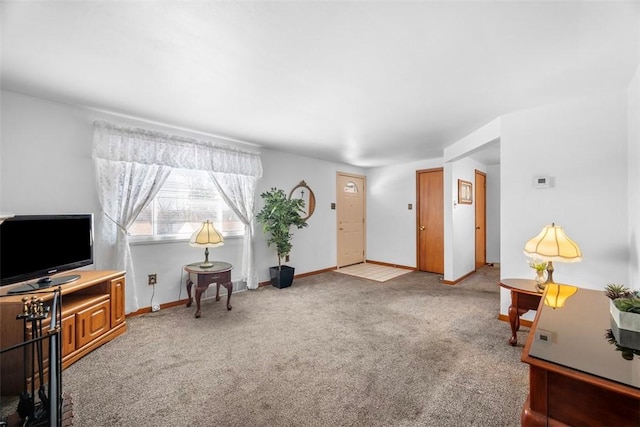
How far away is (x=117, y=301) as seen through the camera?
8.81 ft

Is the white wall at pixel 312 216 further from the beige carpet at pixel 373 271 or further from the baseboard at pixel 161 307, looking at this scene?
the baseboard at pixel 161 307

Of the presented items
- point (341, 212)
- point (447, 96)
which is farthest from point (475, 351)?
point (341, 212)

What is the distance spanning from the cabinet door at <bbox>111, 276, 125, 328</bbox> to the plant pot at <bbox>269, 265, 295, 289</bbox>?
2.05m

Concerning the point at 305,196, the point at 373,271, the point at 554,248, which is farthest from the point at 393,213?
the point at 554,248

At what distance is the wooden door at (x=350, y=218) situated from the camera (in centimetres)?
591

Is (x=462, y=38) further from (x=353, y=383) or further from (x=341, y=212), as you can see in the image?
(x=341, y=212)

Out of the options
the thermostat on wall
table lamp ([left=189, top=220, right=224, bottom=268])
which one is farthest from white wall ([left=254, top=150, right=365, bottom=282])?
the thermostat on wall

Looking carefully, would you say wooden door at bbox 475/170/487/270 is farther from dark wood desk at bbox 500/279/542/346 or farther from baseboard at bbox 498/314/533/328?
dark wood desk at bbox 500/279/542/346

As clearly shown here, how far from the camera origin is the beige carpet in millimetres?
5078

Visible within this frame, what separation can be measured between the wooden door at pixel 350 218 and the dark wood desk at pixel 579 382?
484 centimetres

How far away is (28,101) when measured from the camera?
256 centimetres

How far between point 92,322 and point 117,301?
0.99 feet

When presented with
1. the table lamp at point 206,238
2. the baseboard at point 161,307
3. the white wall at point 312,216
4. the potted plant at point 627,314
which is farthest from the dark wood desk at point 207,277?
the potted plant at point 627,314

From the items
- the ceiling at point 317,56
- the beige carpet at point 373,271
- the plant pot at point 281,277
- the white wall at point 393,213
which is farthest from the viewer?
the white wall at point 393,213
